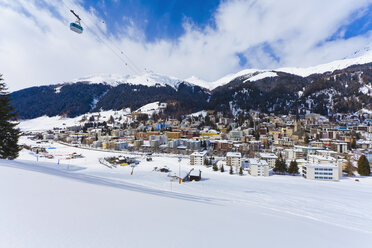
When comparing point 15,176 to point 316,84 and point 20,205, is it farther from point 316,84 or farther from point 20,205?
point 316,84

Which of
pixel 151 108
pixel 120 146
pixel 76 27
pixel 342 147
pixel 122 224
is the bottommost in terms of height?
pixel 120 146

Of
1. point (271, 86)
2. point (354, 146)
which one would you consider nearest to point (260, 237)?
point (354, 146)

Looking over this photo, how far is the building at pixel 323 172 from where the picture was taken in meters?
15.7

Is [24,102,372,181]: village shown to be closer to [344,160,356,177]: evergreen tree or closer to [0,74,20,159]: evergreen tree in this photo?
[344,160,356,177]: evergreen tree

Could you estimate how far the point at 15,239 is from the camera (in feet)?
4.14

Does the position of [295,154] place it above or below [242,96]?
below

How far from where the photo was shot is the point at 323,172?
1595 centimetres

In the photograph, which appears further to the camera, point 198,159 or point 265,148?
point 265,148

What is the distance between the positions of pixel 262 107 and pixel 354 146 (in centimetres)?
4665

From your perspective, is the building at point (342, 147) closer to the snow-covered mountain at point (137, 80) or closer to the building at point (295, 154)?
the building at point (295, 154)

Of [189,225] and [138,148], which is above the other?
[189,225]

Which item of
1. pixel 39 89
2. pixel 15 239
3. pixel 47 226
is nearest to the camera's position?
pixel 15 239

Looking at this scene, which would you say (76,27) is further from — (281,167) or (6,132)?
(281,167)

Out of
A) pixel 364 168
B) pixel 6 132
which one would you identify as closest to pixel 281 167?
pixel 364 168
